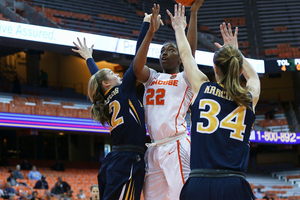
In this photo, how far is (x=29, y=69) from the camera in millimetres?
22281

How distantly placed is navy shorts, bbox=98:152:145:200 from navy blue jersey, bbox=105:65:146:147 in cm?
15

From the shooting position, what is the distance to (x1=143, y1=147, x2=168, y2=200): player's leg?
12.8 ft

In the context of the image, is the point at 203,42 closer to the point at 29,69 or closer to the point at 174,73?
the point at 29,69

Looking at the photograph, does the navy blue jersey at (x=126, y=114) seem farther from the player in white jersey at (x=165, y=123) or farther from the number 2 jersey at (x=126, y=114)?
the player in white jersey at (x=165, y=123)

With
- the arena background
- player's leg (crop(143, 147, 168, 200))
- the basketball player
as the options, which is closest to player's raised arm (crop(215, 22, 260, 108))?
the basketball player

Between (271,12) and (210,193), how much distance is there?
2597 centimetres

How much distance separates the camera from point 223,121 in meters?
2.78

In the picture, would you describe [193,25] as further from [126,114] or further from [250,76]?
[126,114]

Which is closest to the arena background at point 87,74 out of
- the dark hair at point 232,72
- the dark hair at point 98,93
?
the dark hair at point 98,93

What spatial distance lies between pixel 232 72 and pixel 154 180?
159cm

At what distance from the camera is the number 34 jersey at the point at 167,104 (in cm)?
399

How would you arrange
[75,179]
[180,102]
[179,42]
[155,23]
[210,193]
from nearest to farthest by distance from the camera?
[210,193] < [179,42] < [155,23] < [180,102] < [75,179]

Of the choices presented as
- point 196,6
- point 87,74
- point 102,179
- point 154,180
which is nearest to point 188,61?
point 196,6

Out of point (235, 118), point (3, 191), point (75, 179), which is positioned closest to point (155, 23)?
point (235, 118)
